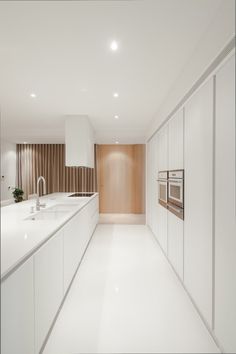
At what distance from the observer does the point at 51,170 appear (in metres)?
7.38

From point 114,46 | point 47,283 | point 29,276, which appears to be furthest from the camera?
point 114,46

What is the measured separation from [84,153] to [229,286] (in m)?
3.25

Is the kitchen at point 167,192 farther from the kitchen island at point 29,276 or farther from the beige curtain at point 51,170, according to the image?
the beige curtain at point 51,170

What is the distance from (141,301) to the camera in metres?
2.24

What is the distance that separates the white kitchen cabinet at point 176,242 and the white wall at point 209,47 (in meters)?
1.47

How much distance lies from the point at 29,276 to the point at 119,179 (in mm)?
6386

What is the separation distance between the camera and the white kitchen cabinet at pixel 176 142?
2.54m

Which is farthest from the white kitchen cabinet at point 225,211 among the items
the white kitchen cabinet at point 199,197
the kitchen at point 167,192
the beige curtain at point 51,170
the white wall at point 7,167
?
the white wall at point 7,167

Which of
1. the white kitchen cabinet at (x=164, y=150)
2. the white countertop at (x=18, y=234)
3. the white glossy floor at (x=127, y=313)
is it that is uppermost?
the white kitchen cabinet at (x=164, y=150)

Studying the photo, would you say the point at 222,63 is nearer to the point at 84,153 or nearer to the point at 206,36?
the point at 206,36

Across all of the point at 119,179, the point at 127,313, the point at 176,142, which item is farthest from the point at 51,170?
the point at 127,313

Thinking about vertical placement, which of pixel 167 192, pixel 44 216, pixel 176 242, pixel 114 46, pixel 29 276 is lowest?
pixel 176 242

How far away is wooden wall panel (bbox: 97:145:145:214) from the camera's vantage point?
7.70m

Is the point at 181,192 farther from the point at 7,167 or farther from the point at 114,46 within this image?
the point at 7,167
